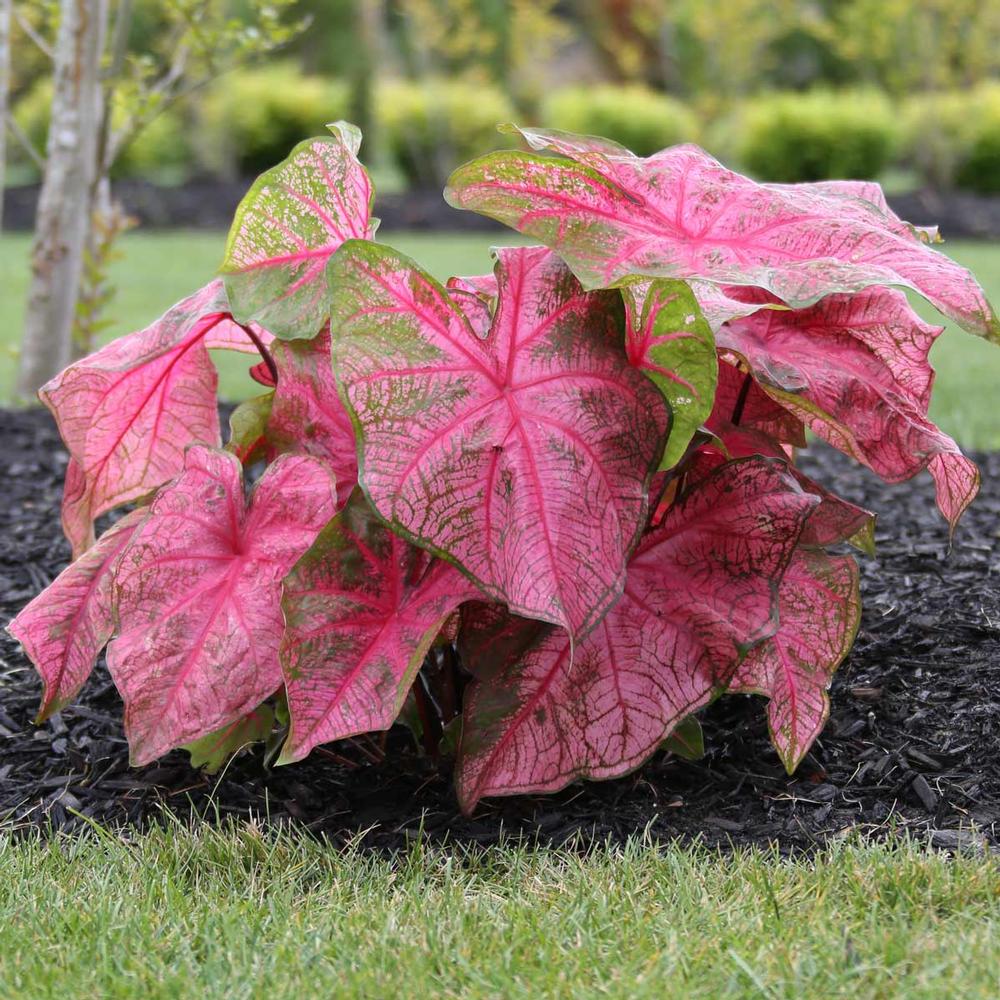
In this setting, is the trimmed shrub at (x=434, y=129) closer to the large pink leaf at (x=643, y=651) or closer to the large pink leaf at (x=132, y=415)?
the large pink leaf at (x=132, y=415)

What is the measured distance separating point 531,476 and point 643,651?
0.32m

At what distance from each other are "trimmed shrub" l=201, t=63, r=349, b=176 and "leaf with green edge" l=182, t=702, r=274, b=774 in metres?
13.7

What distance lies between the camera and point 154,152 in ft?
49.2

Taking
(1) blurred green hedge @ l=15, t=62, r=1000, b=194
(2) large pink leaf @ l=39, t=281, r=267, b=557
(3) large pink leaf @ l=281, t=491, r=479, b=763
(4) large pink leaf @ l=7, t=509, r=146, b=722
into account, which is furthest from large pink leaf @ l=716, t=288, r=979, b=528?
(1) blurred green hedge @ l=15, t=62, r=1000, b=194

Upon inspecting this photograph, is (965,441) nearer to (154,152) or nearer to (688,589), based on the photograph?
(688,589)

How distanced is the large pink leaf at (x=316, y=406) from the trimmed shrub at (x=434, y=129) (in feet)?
41.9

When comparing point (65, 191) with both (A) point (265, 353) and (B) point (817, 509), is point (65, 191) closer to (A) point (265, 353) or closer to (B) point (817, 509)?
(A) point (265, 353)

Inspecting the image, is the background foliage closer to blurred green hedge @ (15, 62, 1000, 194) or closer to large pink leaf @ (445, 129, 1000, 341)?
blurred green hedge @ (15, 62, 1000, 194)

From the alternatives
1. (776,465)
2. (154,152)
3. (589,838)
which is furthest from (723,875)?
(154,152)

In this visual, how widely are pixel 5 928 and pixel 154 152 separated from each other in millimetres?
14520

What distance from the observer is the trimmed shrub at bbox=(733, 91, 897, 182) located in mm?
13125

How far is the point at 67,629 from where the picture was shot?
184 cm

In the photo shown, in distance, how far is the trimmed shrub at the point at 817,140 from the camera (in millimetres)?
13125

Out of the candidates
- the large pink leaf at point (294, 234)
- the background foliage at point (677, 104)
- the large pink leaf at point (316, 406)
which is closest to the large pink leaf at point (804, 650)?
the large pink leaf at point (316, 406)
